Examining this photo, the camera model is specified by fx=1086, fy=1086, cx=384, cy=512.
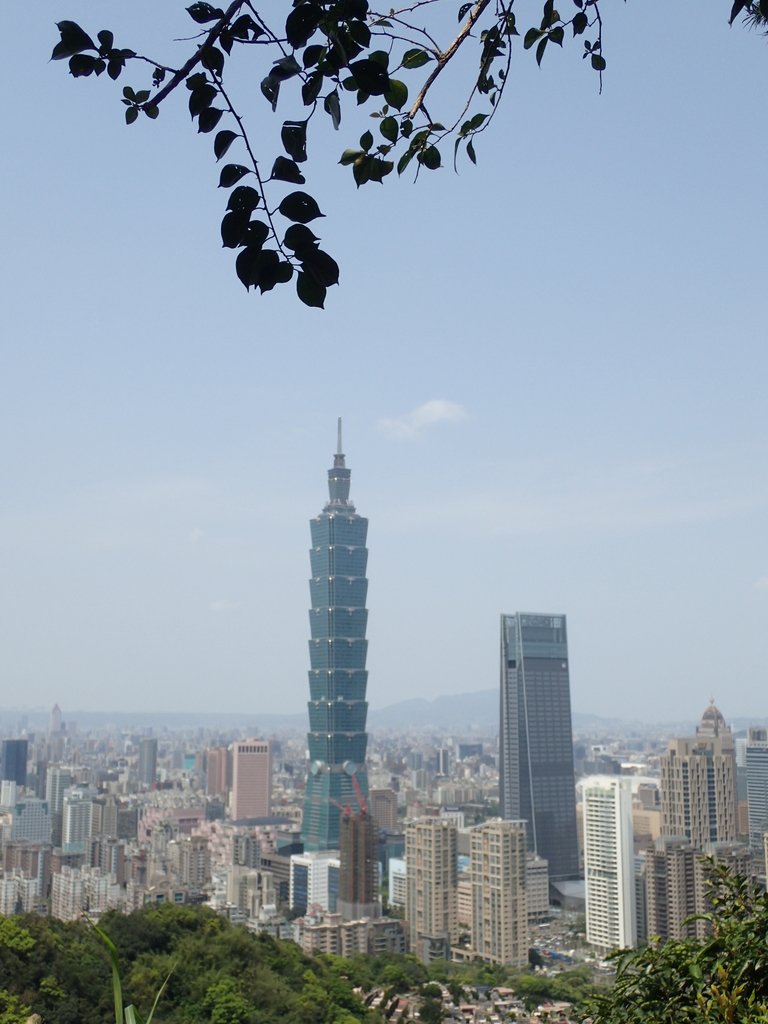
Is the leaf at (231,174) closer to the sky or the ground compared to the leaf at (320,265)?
closer to the sky

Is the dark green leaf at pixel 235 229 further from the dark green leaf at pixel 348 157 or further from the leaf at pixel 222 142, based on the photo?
the dark green leaf at pixel 348 157

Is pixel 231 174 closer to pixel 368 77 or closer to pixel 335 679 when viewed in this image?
pixel 368 77

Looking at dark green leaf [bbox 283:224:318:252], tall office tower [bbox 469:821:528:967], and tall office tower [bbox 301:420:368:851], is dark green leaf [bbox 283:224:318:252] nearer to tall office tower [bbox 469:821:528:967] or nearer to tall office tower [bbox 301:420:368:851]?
tall office tower [bbox 469:821:528:967]

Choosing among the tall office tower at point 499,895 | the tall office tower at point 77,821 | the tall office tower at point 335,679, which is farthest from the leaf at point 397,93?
the tall office tower at point 77,821

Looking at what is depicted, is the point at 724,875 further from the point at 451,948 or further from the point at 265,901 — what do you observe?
the point at 265,901

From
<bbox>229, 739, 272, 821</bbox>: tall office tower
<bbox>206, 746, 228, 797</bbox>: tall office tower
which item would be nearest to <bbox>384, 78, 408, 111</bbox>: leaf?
<bbox>229, 739, 272, 821</bbox>: tall office tower

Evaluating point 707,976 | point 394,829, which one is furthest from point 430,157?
point 394,829

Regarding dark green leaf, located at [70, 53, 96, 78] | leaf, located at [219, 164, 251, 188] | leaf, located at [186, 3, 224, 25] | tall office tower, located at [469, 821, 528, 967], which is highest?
leaf, located at [186, 3, 224, 25]
